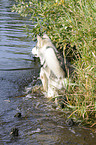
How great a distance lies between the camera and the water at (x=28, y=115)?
4035 mm

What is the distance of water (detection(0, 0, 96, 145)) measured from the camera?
13.2 feet

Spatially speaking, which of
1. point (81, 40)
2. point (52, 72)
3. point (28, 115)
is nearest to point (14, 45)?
point (81, 40)

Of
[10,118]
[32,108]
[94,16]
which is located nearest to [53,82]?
[32,108]

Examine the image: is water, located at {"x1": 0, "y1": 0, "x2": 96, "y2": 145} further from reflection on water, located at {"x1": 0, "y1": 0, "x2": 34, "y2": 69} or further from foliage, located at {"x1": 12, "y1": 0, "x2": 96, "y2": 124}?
foliage, located at {"x1": 12, "y1": 0, "x2": 96, "y2": 124}

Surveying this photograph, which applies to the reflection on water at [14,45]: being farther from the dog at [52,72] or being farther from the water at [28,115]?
the dog at [52,72]

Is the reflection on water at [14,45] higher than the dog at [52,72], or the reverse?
the reflection on water at [14,45]

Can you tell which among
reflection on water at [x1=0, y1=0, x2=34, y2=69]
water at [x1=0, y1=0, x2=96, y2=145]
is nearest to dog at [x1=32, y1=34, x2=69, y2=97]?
water at [x1=0, y1=0, x2=96, y2=145]

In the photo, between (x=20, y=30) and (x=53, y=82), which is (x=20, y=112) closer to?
(x=53, y=82)

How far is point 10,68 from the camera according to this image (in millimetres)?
8156

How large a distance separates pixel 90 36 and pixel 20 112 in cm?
228

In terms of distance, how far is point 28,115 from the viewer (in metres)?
4.82

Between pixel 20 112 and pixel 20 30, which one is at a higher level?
pixel 20 30

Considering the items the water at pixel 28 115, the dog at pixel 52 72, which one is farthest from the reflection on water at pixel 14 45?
the dog at pixel 52 72

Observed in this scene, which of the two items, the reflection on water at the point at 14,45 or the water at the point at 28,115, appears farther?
the reflection on water at the point at 14,45
